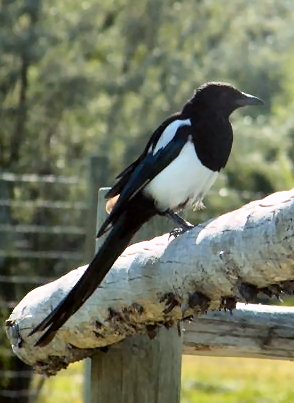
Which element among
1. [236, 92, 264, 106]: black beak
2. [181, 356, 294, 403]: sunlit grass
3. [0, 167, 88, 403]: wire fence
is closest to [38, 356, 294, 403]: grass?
[181, 356, 294, 403]: sunlit grass

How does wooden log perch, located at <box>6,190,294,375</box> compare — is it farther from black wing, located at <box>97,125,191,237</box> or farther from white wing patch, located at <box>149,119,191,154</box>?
white wing patch, located at <box>149,119,191,154</box>

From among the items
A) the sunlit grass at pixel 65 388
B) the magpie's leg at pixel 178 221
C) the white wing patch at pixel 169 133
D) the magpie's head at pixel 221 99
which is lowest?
the sunlit grass at pixel 65 388

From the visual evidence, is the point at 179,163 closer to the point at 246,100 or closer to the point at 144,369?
the point at 246,100

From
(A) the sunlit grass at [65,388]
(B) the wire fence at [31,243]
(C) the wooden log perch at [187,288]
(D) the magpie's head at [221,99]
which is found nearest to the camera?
(C) the wooden log perch at [187,288]

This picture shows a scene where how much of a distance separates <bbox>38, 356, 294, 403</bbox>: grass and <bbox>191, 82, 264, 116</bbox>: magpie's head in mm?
2895

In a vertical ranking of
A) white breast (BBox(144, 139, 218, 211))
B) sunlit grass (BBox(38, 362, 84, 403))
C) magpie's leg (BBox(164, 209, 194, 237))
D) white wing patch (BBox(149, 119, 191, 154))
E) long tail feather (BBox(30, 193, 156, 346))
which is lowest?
sunlit grass (BBox(38, 362, 84, 403))

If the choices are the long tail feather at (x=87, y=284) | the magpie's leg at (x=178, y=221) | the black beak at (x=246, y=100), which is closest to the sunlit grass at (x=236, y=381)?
the black beak at (x=246, y=100)

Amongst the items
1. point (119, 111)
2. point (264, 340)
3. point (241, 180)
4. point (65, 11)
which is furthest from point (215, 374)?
point (264, 340)

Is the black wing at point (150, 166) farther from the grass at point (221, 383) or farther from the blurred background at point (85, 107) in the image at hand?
the grass at point (221, 383)

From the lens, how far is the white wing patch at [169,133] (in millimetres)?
2904

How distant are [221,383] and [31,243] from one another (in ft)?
5.45

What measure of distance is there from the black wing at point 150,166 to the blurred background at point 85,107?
252cm

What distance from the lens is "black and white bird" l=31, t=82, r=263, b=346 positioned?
2.57m

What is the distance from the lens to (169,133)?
296cm
